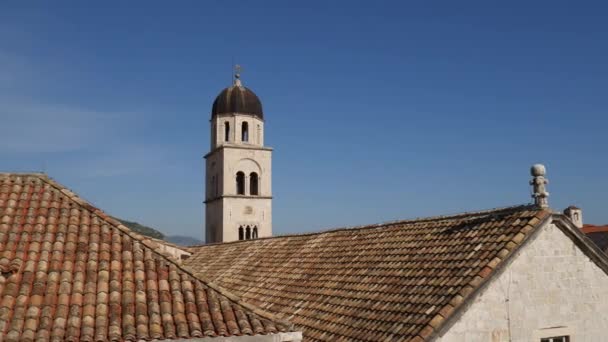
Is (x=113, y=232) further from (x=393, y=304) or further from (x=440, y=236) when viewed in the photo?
(x=440, y=236)

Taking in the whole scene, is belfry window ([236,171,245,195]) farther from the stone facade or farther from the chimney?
the chimney

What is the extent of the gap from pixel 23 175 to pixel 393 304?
7984 millimetres

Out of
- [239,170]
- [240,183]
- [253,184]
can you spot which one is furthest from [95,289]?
[253,184]

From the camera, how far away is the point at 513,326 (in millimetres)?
10227

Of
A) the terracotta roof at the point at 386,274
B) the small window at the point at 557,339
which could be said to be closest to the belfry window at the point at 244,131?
the terracotta roof at the point at 386,274

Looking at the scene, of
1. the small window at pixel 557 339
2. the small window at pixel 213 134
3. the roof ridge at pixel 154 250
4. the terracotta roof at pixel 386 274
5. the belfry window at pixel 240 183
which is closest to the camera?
the roof ridge at pixel 154 250

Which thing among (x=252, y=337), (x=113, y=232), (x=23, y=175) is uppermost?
(x=23, y=175)

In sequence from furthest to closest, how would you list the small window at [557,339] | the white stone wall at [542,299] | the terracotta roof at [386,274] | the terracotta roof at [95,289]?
the small window at [557,339] → the terracotta roof at [386,274] → the white stone wall at [542,299] → the terracotta roof at [95,289]

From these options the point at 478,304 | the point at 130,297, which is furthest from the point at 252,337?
the point at 478,304

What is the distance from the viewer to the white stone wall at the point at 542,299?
9.95 metres

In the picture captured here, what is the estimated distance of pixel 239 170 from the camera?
41.6 metres

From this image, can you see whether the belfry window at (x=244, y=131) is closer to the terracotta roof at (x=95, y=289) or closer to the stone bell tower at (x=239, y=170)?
the stone bell tower at (x=239, y=170)

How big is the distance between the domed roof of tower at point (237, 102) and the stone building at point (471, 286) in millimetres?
29169

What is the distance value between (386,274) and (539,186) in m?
3.79
